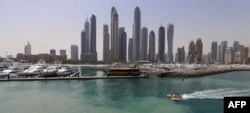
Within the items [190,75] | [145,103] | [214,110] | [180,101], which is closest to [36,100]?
[145,103]

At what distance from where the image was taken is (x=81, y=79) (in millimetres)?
66562

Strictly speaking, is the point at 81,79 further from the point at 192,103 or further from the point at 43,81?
the point at 192,103

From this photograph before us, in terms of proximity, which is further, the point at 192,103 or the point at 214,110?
the point at 192,103

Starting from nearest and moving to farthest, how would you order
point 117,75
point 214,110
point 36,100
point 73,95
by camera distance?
point 214,110 < point 36,100 < point 73,95 < point 117,75

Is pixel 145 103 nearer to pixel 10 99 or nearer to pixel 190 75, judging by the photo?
pixel 10 99

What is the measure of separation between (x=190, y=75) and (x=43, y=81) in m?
46.3

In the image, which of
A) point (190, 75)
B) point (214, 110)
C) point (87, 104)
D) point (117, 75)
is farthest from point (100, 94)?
point (190, 75)

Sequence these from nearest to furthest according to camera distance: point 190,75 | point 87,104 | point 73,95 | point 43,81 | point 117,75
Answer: point 87,104 → point 73,95 → point 43,81 → point 117,75 → point 190,75

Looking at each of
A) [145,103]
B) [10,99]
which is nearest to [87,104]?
[145,103]

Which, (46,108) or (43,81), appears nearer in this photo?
(46,108)

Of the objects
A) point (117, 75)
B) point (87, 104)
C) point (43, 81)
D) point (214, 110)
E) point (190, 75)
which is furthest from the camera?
point (190, 75)

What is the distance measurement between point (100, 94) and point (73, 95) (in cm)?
441

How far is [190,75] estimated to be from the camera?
84.2 metres

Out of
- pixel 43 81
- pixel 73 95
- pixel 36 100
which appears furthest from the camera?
pixel 43 81
